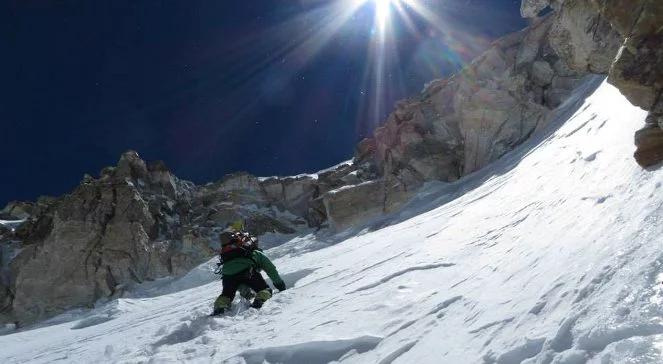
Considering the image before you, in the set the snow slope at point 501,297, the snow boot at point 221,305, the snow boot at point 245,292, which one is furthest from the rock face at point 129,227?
the snow boot at point 221,305

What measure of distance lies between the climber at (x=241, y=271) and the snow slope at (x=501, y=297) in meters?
0.49

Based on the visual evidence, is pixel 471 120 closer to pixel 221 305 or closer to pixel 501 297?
pixel 221 305

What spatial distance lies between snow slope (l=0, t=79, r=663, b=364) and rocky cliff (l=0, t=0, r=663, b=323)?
73.4 ft

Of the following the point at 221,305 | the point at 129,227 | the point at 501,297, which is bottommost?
the point at 501,297

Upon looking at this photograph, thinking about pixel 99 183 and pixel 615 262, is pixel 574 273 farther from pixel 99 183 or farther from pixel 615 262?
pixel 99 183

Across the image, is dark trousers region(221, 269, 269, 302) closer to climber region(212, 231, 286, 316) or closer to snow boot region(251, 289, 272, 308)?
climber region(212, 231, 286, 316)

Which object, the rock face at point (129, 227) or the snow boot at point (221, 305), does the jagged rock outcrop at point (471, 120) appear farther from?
the snow boot at point (221, 305)

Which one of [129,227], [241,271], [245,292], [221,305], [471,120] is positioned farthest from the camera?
[129,227]

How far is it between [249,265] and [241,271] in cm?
21

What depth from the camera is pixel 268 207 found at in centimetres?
5309

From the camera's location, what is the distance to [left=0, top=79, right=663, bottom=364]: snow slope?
3.44 metres

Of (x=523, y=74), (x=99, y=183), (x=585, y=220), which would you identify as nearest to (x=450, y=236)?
(x=585, y=220)

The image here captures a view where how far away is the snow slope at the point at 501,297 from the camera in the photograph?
3.44 m

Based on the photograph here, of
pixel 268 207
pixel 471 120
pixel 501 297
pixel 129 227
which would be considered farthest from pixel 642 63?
pixel 268 207
